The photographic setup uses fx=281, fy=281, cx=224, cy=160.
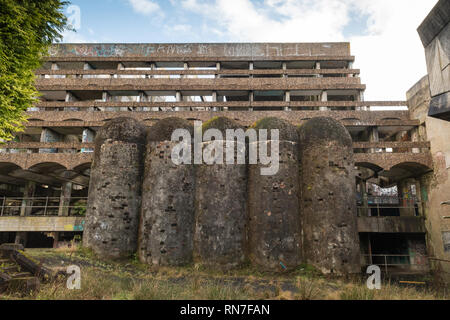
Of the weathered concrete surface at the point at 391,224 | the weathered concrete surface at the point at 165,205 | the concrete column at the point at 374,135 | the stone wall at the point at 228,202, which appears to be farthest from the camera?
the concrete column at the point at 374,135

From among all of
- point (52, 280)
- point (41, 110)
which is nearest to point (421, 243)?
point (52, 280)

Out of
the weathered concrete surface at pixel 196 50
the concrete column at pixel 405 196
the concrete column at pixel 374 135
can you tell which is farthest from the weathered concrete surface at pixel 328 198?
the weathered concrete surface at pixel 196 50

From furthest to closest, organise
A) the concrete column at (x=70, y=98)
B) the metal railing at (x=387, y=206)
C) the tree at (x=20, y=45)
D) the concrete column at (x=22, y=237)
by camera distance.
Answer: the concrete column at (x=70, y=98) → the concrete column at (x=22, y=237) → the metal railing at (x=387, y=206) → the tree at (x=20, y=45)

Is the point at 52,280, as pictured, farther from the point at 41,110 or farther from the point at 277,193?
the point at 41,110

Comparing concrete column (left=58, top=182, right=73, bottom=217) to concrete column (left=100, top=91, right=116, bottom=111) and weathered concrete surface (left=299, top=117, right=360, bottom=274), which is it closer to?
concrete column (left=100, top=91, right=116, bottom=111)

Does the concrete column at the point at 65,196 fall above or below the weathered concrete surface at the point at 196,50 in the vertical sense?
below

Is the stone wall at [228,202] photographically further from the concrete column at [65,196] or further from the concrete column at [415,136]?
the concrete column at [65,196]

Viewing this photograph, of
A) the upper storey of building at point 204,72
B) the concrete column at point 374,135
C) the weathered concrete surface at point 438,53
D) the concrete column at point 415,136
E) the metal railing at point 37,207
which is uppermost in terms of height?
the upper storey of building at point 204,72

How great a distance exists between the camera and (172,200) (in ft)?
38.2

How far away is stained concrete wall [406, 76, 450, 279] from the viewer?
54.5 feet

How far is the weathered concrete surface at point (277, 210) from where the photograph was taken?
10703 millimetres

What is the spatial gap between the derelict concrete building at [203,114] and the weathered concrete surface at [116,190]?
9.00 meters

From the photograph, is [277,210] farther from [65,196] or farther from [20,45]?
[65,196]

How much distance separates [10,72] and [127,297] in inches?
323
